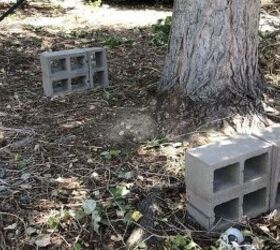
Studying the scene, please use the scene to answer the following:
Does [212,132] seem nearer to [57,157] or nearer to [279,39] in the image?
[57,157]

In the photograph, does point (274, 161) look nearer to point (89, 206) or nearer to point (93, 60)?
point (89, 206)

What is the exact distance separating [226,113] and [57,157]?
132 centimetres

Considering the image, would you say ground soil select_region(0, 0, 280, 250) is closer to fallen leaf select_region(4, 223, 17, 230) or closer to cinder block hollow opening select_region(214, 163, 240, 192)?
fallen leaf select_region(4, 223, 17, 230)

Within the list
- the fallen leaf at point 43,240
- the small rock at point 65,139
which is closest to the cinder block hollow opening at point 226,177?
the fallen leaf at point 43,240

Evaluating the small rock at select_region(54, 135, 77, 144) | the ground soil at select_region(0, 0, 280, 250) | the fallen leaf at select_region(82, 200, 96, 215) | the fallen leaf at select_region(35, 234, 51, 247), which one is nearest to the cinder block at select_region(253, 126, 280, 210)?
the ground soil at select_region(0, 0, 280, 250)

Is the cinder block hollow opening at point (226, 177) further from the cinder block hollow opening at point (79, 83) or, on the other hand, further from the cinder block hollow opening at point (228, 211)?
the cinder block hollow opening at point (79, 83)

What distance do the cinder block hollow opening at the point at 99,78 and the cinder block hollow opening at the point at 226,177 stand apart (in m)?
2.33

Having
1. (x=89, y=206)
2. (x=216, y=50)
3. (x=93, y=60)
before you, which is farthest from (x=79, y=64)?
(x=89, y=206)

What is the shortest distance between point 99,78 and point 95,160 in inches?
64.6

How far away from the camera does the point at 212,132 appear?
382 centimetres

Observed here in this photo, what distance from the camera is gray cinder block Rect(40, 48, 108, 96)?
4793 mm

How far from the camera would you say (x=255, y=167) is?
10.0 ft

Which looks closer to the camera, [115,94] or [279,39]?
[115,94]

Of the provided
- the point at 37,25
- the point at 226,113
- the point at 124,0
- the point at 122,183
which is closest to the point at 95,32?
the point at 37,25
